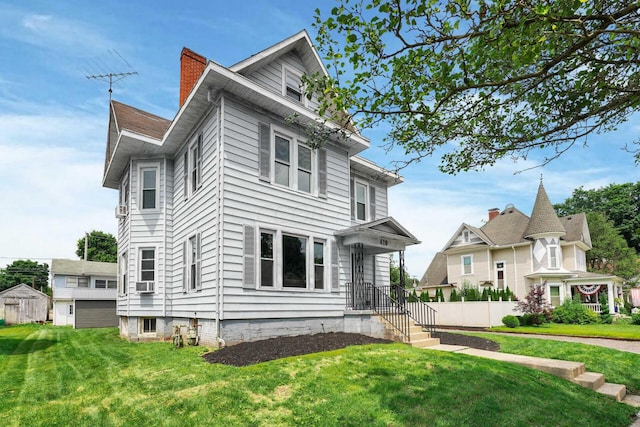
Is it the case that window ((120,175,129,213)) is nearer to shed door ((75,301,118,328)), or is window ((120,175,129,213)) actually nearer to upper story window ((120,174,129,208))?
upper story window ((120,174,129,208))

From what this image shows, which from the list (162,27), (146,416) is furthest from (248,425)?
(162,27)

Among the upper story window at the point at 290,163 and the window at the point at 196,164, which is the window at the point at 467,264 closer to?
the upper story window at the point at 290,163

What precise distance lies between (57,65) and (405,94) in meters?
8.70

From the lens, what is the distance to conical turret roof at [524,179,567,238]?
88.0 feet

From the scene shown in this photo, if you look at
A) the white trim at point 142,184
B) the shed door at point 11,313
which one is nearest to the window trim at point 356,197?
the white trim at point 142,184

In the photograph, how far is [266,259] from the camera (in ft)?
34.8

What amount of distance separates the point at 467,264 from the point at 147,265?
23768 millimetres

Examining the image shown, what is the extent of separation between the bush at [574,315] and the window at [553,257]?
463 centimetres

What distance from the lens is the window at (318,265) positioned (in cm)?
1185

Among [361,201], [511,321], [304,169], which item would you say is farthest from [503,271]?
[304,169]

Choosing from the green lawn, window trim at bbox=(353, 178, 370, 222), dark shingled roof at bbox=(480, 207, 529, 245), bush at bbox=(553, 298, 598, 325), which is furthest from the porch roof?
dark shingled roof at bbox=(480, 207, 529, 245)

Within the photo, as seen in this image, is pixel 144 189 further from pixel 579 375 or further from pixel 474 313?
pixel 474 313

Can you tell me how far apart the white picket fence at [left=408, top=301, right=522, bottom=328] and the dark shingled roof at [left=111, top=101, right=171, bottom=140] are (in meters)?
17.0

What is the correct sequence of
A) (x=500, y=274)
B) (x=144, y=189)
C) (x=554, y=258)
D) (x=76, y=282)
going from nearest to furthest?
(x=144, y=189)
(x=554, y=258)
(x=500, y=274)
(x=76, y=282)
